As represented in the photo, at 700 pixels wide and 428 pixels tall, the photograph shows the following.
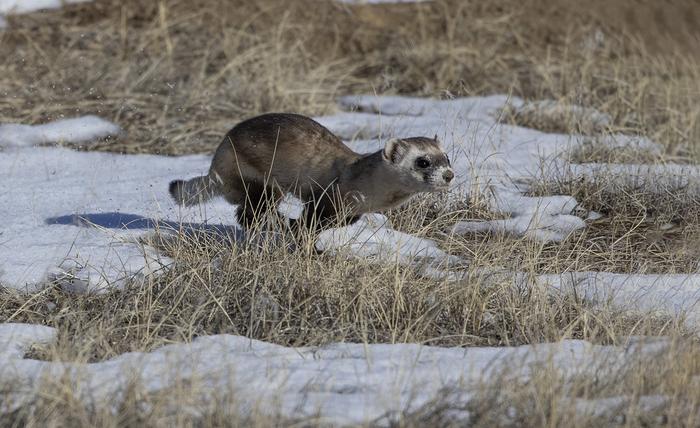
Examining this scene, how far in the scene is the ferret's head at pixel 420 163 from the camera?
19.4 feet

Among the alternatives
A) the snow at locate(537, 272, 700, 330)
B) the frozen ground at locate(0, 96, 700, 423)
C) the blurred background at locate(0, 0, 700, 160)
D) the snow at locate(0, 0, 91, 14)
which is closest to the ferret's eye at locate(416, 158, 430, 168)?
the frozen ground at locate(0, 96, 700, 423)

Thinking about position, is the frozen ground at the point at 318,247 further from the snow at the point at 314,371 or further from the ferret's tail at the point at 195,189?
the ferret's tail at the point at 195,189

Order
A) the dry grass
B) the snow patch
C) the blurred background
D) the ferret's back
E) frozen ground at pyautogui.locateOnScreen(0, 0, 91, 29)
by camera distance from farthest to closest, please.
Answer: frozen ground at pyautogui.locateOnScreen(0, 0, 91, 29), the blurred background, the snow patch, the ferret's back, the dry grass

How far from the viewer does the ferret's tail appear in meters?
6.58

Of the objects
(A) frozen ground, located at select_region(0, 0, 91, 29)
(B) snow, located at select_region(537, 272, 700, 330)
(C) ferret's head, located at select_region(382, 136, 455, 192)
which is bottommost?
(A) frozen ground, located at select_region(0, 0, 91, 29)

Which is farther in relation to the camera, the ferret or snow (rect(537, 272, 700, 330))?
the ferret

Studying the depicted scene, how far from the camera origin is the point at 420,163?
235 inches

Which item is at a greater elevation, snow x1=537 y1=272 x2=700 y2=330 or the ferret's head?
the ferret's head

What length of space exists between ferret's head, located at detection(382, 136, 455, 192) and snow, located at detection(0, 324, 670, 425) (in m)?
1.36

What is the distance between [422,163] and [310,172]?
774mm

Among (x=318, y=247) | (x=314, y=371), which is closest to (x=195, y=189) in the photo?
(x=318, y=247)

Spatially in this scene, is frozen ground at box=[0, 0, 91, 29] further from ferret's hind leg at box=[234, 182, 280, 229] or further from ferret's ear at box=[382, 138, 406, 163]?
ferret's ear at box=[382, 138, 406, 163]

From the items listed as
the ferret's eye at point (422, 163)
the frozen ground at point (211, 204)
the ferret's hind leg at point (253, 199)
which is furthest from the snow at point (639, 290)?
the ferret's hind leg at point (253, 199)

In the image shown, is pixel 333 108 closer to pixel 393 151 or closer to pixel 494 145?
pixel 494 145
